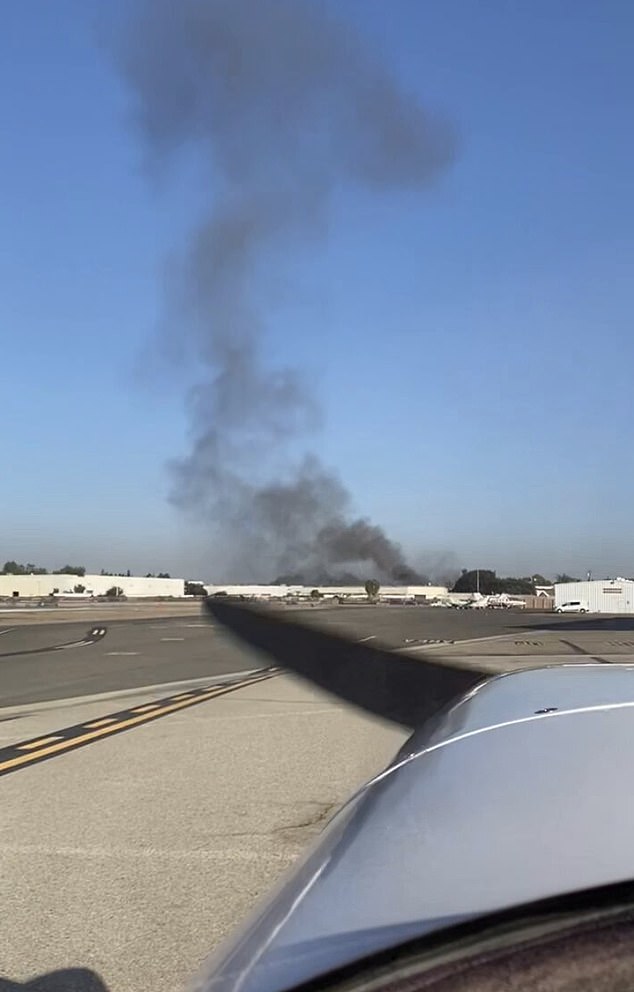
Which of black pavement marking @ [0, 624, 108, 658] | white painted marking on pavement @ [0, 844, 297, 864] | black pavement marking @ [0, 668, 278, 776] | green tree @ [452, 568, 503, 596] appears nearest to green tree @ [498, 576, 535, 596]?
green tree @ [452, 568, 503, 596]

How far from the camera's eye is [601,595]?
7800 cm

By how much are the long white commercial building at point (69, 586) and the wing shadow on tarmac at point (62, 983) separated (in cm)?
13411

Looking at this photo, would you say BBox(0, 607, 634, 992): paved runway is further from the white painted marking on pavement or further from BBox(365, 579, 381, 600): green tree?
BBox(365, 579, 381, 600): green tree

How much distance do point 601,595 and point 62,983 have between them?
7873cm

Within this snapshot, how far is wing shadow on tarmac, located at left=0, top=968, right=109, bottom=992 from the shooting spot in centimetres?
358

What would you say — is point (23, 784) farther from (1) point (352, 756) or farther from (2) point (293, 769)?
(1) point (352, 756)

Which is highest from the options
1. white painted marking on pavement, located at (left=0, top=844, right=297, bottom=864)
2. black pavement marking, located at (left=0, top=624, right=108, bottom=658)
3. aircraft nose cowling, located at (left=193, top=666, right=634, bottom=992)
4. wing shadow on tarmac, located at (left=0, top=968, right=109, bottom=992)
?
aircraft nose cowling, located at (left=193, top=666, right=634, bottom=992)

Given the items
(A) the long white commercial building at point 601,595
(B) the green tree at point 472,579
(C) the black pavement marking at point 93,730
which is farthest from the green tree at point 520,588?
(C) the black pavement marking at point 93,730

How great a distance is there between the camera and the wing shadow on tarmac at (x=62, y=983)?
358 cm

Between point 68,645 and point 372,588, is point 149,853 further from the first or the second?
point 68,645

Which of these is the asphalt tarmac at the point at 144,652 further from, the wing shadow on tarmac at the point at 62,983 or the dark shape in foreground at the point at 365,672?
the dark shape in foreground at the point at 365,672

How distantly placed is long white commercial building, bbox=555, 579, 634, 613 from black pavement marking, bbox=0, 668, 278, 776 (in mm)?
61130

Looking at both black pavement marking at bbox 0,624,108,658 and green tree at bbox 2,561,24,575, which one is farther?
green tree at bbox 2,561,24,575

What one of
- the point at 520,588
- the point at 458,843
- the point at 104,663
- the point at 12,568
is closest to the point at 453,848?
the point at 458,843
